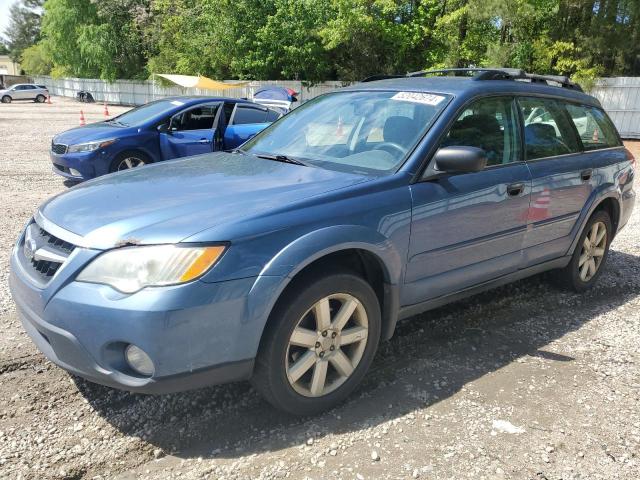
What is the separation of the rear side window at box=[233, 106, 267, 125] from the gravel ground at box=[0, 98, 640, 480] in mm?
5809

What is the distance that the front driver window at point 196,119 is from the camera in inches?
340

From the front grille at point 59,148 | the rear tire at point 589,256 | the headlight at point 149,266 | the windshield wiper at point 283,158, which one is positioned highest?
the windshield wiper at point 283,158

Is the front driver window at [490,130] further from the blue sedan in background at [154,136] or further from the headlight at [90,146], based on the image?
the headlight at [90,146]

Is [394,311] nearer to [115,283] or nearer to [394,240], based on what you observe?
[394,240]

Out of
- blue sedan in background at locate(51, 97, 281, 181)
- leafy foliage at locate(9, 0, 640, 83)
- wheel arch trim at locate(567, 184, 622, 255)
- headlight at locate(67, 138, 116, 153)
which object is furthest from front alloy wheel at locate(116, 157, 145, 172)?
leafy foliage at locate(9, 0, 640, 83)

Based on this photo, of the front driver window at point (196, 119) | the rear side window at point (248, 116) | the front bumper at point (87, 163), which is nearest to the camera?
the front bumper at point (87, 163)

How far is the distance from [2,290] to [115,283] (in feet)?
8.97

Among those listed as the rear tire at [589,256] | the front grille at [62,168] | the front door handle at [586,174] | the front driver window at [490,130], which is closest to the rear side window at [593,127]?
the front door handle at [586,174]

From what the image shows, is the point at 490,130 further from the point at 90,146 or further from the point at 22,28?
the point at 22,28

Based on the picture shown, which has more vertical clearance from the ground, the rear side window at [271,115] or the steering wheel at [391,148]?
the steering wheel at [391,148]

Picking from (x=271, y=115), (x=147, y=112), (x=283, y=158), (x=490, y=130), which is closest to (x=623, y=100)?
(x=271, y=115)

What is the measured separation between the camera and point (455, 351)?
372cm

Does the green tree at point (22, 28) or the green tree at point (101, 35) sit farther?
the green tree at point (22, 28)

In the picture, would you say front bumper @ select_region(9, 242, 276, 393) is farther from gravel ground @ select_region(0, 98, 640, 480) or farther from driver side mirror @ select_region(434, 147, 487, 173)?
driver side mirror @ select_region(434, 147, 487, 173)
